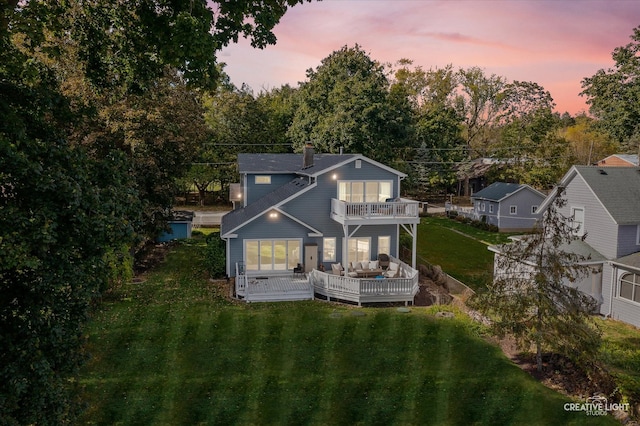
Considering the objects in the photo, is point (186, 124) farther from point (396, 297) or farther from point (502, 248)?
point (502, 248)

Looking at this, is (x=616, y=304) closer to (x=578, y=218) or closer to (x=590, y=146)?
(x=578, y=218)

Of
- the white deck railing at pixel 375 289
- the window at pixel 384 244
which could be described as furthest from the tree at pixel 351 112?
the white deck railing at pixel 375 289

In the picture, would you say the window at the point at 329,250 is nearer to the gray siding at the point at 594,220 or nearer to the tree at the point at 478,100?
the gray siding at the point at 594,220

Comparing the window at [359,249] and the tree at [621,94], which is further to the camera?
the tree at [621,94]

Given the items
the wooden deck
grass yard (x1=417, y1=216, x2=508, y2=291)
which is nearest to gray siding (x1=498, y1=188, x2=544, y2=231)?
grass yard (x1=417, y1=216, x2=508, y2=291)

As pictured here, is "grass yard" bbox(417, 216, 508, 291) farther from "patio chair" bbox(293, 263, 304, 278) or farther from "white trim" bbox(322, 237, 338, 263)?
"patio chair" bbox(293, 263, 304, 278)

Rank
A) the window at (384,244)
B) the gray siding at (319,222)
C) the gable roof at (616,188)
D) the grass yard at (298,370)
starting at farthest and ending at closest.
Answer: the window at (384,244)
the gray siding at (319,222)
the gable roof at (616,188)
the grass yard at (298,370)
